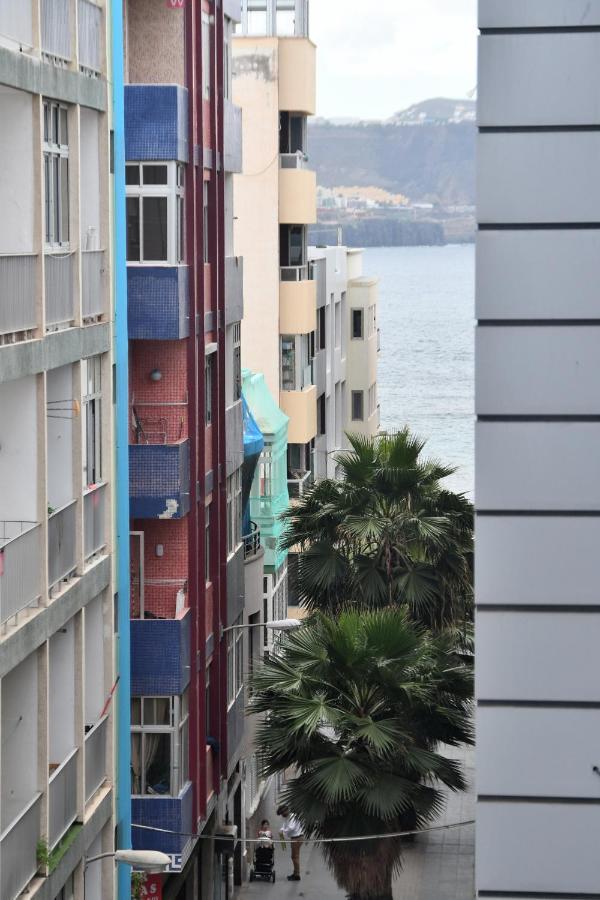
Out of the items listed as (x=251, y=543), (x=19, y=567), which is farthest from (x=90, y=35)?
(x=251, y=543)

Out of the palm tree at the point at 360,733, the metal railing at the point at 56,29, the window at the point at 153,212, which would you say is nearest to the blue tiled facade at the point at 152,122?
the window at the point at 153,212

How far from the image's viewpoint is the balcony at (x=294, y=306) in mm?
45031

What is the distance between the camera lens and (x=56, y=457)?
20.2 metres

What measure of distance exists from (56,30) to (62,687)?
724 cm

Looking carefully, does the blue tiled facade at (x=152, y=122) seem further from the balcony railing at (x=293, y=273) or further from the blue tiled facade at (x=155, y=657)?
the balcony railing at (x=293, y=273)

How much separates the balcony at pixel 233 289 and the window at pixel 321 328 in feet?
62.9

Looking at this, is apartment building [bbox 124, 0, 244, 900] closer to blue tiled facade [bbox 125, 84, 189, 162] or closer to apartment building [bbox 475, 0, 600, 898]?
blue tiled facade [bbox 125, 84, 189, 162]

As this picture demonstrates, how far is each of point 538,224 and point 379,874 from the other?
16122mm

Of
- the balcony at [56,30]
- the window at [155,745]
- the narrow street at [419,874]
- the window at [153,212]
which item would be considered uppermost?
the balcony at [56,30]

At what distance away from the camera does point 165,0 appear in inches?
1010

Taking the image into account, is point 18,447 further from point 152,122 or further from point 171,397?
point 152,122

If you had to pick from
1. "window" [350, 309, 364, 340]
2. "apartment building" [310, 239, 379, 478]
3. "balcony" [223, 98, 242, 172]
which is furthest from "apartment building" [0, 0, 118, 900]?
"window" [350, 309, 364, 340]

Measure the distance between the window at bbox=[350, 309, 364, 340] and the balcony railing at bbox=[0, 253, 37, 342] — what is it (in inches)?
1698

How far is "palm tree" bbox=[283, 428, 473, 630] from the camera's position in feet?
98.0
